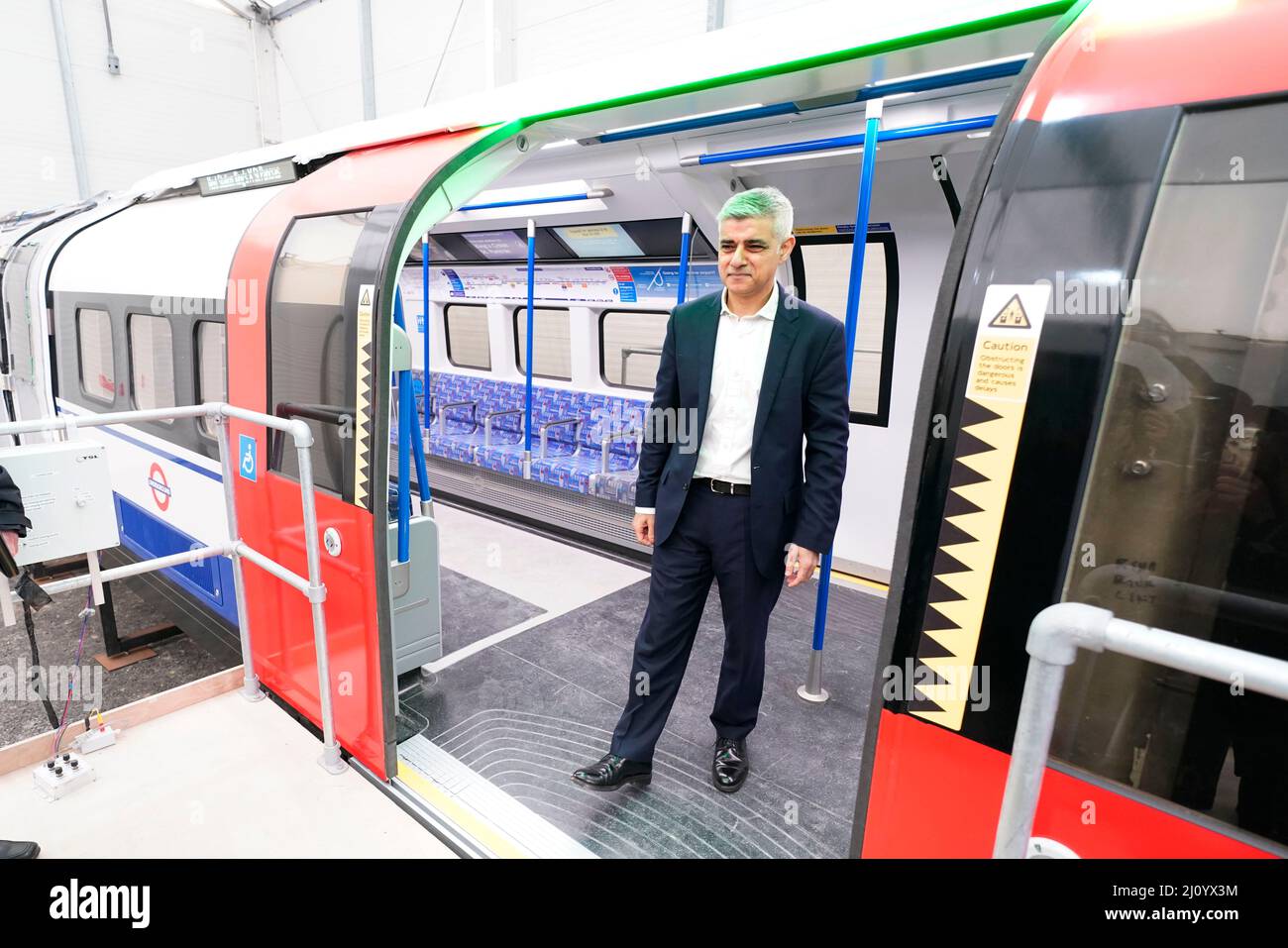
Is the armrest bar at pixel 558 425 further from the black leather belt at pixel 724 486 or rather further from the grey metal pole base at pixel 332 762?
the black leather belt at pixel 724 486

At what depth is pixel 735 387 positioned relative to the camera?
2.36 metres

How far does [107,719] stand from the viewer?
278 cm

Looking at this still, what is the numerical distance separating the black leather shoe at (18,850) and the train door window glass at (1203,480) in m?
2.91

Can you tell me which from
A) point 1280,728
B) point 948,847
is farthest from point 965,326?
point 948,847

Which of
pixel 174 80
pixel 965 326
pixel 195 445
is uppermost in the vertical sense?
pixel 174 80

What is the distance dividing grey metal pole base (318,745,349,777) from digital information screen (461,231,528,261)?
188 inches

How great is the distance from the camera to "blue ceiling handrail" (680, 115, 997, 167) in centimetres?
286

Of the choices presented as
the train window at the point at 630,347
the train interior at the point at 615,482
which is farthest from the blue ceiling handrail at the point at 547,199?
the train window at the point at 630,347

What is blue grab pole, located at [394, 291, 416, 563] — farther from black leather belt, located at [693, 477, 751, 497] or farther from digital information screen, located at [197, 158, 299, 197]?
black leather belt, located at [693, 477, 751, 497]

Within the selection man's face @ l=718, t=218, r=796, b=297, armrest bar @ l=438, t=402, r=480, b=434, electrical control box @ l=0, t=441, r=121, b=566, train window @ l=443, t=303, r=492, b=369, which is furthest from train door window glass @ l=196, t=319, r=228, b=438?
train window @ l=443, t=303, r=492, b=369

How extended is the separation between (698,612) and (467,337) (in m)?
6.69

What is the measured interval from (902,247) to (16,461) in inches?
181

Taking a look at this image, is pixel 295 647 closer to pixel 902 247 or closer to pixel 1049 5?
pixel 1049 5

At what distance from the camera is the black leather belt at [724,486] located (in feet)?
7.80
